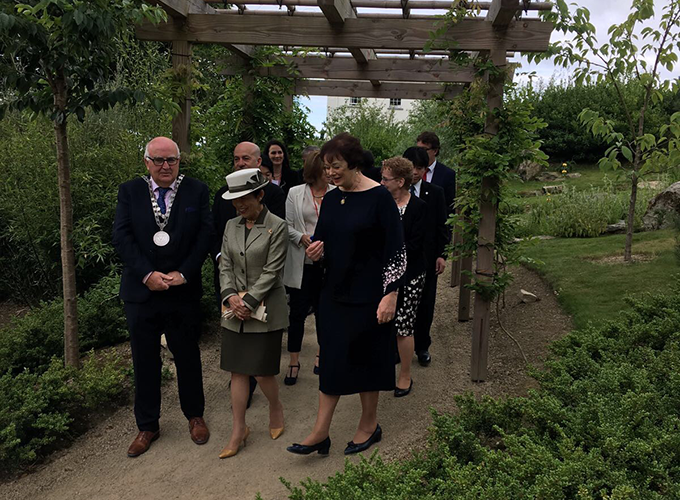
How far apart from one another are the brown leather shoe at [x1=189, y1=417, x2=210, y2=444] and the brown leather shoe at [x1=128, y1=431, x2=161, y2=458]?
0.29 m

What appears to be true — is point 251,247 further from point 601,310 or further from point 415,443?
point 601,310

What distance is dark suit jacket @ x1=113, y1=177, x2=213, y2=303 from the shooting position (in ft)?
12.8

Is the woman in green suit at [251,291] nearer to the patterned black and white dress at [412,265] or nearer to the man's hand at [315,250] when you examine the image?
the man's hand at [315,250]

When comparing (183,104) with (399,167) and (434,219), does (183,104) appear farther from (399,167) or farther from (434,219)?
(434,219)

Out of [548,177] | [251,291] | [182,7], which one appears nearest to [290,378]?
[251,291]

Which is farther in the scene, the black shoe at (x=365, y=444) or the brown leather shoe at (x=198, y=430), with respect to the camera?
the brown leather shoe at (x=198, y=430)

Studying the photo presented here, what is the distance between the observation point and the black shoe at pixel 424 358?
5703 millimetres

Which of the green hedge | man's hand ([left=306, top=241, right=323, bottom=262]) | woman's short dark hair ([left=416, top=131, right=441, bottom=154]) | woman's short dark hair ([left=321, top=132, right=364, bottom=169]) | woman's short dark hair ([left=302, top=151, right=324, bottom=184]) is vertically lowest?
the green hedge

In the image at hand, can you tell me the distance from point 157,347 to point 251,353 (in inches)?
30.4

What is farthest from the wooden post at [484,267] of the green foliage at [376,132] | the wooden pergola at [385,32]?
the green foliage at [376,132]

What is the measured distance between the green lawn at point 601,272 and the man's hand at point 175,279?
340cm

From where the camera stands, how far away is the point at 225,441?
4.23 m

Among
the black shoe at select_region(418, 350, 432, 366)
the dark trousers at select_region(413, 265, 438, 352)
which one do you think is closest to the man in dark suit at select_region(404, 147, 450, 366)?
the dark trousers at select_region(413, 265, 438, 352)

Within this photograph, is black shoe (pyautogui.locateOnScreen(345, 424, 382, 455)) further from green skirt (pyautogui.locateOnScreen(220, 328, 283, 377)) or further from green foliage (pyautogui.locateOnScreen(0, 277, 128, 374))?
green foliage (pyautogui.locateOnScreen(0, 277, 128, 374))
